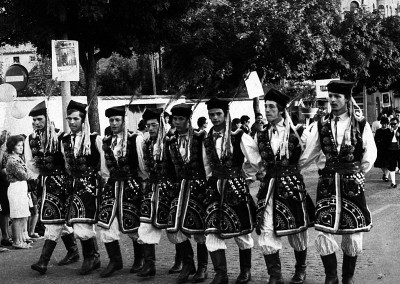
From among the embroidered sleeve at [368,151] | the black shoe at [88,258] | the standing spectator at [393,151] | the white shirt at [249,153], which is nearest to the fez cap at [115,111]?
the white shirt at [249,153]

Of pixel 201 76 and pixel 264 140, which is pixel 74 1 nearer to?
pixel 201 76

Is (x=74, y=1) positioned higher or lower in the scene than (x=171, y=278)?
higher

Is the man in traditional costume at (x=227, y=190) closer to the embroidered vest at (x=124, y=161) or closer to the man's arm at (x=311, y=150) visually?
the man's arm at (x=311, y=150)

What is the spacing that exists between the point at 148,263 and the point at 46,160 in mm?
1804

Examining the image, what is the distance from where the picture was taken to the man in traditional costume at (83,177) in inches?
334

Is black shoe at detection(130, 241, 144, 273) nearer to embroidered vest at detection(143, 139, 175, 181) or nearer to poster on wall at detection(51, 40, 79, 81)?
embroidered vest at detection(143, 139, 175, 181)

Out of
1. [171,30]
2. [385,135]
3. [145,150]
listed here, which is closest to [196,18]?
[171,30]

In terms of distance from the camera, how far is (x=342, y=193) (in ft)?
22.8

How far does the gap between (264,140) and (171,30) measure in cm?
983

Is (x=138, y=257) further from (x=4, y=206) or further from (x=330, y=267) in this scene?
(x=4, y=206)

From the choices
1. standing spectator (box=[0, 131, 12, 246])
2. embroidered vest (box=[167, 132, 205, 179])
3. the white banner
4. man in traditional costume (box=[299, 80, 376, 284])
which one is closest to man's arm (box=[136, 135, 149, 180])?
embroidered vest (box=[167, 132, 205, 179])

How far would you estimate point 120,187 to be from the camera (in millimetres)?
8383

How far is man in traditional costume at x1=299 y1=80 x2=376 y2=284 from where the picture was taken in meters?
6.92

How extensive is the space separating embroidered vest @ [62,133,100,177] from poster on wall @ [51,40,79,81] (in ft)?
14.7
